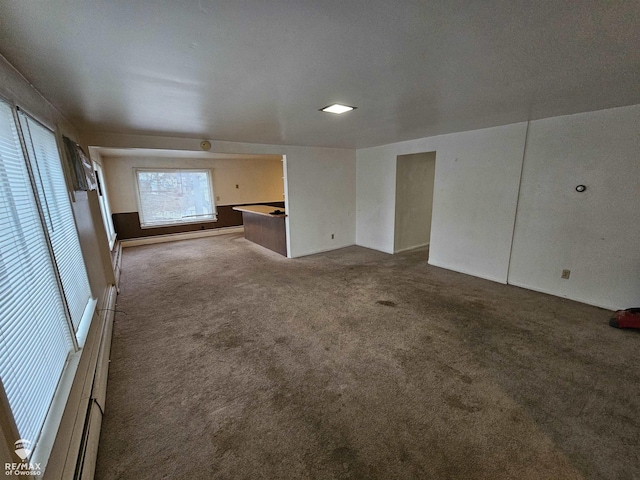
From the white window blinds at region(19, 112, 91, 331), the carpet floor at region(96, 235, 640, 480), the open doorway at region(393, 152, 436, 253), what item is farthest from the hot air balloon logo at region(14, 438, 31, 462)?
the open doorway at region(393, 152, 436, 253)

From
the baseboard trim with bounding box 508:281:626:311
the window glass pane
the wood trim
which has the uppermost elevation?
the window glass pane

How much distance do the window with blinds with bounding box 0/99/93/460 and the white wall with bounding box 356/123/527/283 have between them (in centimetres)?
465

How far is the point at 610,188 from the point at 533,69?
6.92 feet

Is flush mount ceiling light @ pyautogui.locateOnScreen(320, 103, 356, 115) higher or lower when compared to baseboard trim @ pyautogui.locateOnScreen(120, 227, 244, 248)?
higher

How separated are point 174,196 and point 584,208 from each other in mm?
8111

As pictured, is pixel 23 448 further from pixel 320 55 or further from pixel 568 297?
pixel 568 297

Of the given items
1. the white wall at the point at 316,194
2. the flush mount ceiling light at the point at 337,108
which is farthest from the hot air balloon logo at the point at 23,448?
the white wall at the point at 316,194

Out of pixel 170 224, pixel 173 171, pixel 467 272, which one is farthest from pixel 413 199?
pixel 170 224

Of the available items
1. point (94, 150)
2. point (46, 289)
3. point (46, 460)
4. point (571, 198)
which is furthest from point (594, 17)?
point (94, 150)

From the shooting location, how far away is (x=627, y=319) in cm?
254

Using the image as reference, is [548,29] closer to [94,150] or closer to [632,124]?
[632,124]

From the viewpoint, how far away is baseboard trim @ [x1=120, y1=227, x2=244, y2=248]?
6578 millimetres

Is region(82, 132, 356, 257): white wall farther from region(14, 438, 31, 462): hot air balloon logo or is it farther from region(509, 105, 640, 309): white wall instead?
region(14, 438, 31, 462): hot air balloon logo

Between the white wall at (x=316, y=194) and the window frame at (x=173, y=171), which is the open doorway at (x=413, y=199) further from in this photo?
the window frame at (x=173, y=171)
